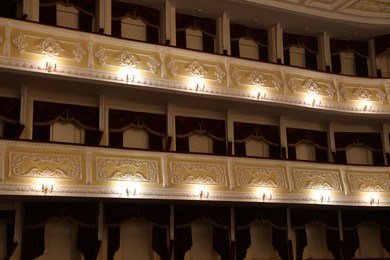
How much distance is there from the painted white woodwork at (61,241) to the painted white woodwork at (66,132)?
1969 millimetres

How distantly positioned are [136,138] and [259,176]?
10.8 ft

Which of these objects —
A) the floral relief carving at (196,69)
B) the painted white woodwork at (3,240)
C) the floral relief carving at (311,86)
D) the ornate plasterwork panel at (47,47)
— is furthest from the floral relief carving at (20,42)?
the floral relief carving at (311,86)

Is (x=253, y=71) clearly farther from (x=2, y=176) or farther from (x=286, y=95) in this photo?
(x=2, y=176)

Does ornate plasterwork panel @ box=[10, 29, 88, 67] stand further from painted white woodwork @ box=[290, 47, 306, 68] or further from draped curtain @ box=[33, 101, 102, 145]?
painted white woodwork @ box=[290, 47, 306, 68]

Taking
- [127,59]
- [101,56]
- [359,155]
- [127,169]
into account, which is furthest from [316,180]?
[101,56]

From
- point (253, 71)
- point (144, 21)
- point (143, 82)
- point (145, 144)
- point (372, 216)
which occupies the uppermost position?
point (144, 21)

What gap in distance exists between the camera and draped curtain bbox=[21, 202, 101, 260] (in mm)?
11680

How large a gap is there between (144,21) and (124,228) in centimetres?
553

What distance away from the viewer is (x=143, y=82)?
41.5ft

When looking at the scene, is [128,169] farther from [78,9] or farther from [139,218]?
[78,9]

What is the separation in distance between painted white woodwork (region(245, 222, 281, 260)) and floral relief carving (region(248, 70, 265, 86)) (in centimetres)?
387

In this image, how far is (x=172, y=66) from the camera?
13.2m

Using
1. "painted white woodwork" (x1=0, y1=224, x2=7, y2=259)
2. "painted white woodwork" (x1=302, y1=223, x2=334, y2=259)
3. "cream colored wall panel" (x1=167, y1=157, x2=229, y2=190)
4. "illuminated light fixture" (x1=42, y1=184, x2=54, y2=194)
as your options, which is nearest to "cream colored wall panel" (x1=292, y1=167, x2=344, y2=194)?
"painted white woodwork" (x1=302, y1=223, x2=334, y2=259)

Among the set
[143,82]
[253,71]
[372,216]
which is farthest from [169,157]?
[372,216]
